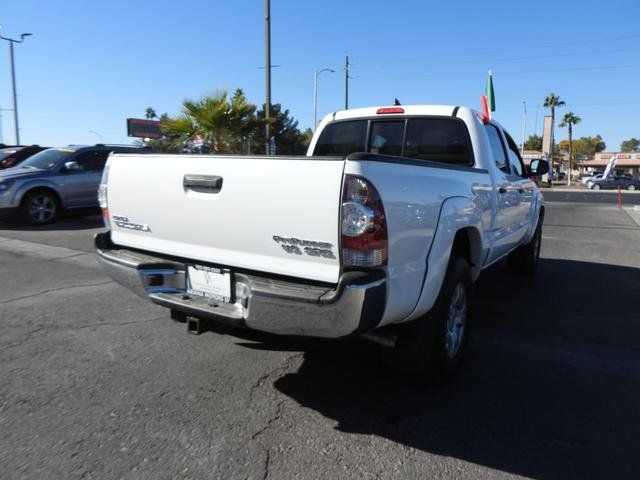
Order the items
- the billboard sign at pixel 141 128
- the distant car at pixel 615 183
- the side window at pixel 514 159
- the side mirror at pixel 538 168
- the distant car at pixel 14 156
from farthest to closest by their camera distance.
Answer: the billboard sign at pixel 141 128, the distant car at pixel 615 183, the distant car at pixel 14 156, the side mirror at pixel 538 168, the side window at pixel 514 159

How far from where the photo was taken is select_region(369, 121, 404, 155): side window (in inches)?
183

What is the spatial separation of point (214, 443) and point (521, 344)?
106 inches

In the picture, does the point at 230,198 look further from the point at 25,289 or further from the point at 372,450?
the point at 25,289

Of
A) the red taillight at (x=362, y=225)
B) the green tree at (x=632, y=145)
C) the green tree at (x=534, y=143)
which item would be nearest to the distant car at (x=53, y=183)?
the red taillight at (x=362, y=225)

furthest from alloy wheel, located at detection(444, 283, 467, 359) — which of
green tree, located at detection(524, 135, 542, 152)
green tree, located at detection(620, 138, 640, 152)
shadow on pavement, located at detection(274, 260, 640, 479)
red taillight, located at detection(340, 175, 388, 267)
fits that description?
green tree, located at detection(620, 138, 640, 152)

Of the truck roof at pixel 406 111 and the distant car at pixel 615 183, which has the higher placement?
the truck roof at pixel 406 111

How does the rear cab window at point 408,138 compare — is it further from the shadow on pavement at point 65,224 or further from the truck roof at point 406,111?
the shadow on pavement at point 65,224

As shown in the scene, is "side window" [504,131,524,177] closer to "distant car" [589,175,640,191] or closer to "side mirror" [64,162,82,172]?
"side mirror" [64,162,82,172]

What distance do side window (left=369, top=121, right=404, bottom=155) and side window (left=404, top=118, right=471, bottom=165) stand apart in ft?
0.30

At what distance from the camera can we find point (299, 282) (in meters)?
2.63

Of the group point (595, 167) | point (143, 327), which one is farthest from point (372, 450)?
point (595, 167)

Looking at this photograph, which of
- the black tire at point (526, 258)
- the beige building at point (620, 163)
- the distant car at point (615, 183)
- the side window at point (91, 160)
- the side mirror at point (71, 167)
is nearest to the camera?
the black tire at point (526, 258)

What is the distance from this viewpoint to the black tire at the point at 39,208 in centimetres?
1038

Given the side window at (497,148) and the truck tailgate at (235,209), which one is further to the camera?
the side window at (497,148)
